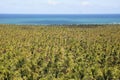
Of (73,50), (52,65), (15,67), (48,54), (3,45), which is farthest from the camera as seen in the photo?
(3,45)

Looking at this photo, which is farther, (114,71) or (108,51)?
(108,51)

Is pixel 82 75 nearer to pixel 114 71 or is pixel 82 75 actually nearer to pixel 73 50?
pixel 114 71

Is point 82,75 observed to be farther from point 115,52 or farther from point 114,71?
point 115,52

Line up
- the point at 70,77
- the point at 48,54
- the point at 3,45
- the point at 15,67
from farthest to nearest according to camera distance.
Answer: the point at 3,45
the point at 48,54
the point at 15,67
the point at 70,77

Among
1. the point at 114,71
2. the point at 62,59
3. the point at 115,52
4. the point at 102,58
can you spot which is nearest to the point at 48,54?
the point at 62,59

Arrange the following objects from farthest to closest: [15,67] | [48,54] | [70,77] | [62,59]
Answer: [48,54] → [62,59] → [15,67] → [70,77]

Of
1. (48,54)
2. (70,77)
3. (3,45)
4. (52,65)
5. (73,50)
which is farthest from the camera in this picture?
(3,45)

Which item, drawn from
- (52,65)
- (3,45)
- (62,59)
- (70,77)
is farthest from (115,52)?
(3,45)

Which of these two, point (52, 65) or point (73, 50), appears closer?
point (52, 65)
